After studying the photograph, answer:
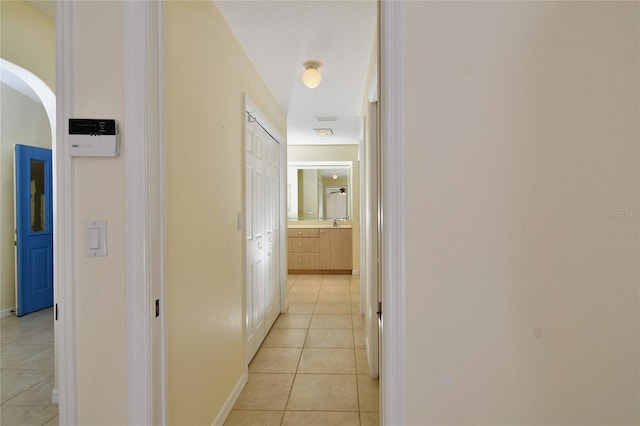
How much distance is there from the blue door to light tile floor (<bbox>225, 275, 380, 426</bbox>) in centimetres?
290

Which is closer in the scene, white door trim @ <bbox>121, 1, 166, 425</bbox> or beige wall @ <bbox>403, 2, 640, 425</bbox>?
beige wall @ <bbox>403, 2, 640, 425</bbox>

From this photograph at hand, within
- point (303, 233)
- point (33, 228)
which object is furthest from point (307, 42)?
→ point (303, 233)

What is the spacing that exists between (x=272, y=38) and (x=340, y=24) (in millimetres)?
481

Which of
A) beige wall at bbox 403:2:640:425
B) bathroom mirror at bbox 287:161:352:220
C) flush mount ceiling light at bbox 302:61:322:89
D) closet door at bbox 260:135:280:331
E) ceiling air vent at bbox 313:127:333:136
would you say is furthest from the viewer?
bathroom mirror at bbox 287:161:352:220

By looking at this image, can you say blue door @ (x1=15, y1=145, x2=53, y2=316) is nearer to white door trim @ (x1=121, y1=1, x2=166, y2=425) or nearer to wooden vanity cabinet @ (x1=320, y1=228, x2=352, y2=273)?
white door trim @ (x1=121, y1=1, x2=166, y2=425)

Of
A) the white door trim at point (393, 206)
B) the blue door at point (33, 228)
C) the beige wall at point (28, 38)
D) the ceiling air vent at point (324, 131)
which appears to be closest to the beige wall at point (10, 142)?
the blue door at point (33, 228)

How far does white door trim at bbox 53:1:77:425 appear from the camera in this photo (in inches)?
42.6

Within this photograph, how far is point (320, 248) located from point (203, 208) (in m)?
4.94

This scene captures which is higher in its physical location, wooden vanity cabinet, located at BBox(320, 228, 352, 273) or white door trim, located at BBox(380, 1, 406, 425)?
white door trim, located at BBox(380, 1, 406, 425)

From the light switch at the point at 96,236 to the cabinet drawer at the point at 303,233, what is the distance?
5553mm

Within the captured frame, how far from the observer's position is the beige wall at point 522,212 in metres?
0.97

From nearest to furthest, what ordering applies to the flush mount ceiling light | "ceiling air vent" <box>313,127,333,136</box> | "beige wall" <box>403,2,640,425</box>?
"beige wall" <box>403,2,640,425</box>
the flush mount ceiling light
"ceiling air vent" <box>313,127,333,136</box>

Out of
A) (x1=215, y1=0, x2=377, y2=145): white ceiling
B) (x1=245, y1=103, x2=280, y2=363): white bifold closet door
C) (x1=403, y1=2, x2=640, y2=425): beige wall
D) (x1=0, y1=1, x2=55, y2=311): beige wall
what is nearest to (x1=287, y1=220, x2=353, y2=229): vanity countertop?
(x1=245, y1=103, x2=280, y2=363): white bifold closet door

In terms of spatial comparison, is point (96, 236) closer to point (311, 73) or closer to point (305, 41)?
point (305, 41)
